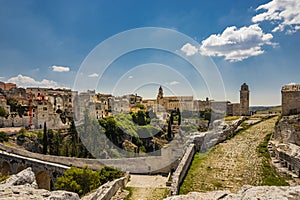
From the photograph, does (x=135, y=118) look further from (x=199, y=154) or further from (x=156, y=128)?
(x=199, y=154)

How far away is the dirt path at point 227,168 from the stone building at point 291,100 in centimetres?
260

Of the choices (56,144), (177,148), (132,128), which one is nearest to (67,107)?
(132,128)

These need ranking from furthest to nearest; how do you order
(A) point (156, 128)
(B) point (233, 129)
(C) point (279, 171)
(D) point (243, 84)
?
(A) point (156, 128) < (D) point (243, 84) < (B) point (233, 129) < (C) point (279, 171)

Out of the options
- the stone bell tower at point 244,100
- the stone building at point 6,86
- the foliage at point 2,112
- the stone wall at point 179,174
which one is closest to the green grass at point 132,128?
the stone bell tower at point 244,100

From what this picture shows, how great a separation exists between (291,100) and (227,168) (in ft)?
Answer: 23.0

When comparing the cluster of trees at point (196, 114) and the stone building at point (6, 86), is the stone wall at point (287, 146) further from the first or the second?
the stone building at point (6, 86)

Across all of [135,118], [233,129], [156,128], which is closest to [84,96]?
[135,118]

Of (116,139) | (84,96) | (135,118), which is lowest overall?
(116,139)

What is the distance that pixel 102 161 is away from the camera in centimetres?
1773

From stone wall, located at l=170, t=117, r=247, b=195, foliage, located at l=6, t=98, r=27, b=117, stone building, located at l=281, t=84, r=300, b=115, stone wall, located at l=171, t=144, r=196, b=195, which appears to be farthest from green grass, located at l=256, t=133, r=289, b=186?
foliage, located at l=6, t=98, r=27, b=117

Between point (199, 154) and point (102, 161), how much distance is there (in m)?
9.69

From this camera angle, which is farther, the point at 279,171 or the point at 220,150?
the point at 220,150

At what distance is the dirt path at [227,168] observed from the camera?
6816mm

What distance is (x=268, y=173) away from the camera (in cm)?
738
